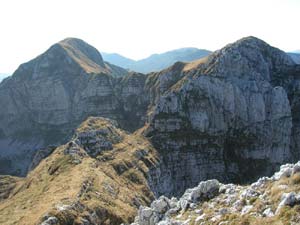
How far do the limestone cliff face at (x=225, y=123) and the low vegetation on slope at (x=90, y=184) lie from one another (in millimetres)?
18914

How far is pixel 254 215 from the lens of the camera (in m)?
32.5

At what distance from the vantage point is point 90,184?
308 feet

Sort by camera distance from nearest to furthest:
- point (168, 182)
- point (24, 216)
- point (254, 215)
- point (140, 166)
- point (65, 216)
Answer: point (254, 215) < point (65, 216) < point (24, 216) < point (140, 166) < point (168, 182)

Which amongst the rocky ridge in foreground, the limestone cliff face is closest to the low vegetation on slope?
the limestone cliff face

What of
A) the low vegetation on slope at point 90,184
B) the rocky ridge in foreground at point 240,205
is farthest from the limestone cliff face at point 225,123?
the rocky ridge in foreground at point 240,205

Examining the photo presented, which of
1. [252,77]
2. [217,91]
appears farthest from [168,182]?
[252,77]

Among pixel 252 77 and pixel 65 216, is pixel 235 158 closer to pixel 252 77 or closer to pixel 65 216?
pixel 252 77

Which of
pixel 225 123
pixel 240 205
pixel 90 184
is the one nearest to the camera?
pixel 240 205

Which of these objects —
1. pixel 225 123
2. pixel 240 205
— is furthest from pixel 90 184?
pixel 225 123

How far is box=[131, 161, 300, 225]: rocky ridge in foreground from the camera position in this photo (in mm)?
30516

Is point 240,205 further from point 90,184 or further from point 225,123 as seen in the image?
point 225,123

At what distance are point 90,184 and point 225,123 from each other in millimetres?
107677

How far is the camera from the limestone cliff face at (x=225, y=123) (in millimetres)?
174625

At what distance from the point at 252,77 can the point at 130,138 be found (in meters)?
71.1
